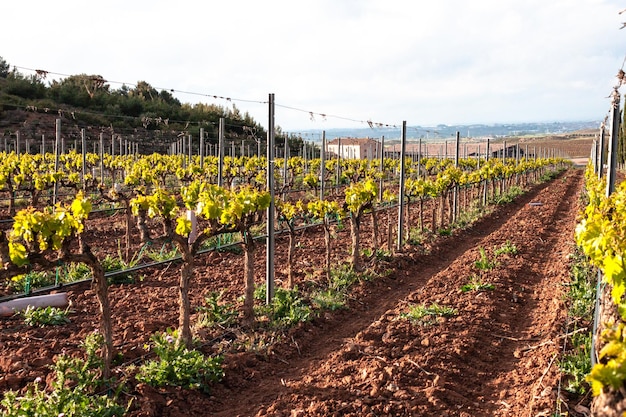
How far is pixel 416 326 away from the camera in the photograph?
7512 millimetres

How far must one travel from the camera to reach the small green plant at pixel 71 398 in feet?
15.1

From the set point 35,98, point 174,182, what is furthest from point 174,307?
point 35,98

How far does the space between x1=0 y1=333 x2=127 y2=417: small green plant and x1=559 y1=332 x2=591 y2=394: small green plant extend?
4134 mm

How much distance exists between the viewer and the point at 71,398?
478 centimetres

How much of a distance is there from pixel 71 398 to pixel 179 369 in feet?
3.78

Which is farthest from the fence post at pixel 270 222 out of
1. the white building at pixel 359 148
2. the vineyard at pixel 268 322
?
the white building at pixel 359 148

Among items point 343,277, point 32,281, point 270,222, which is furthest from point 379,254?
point 32,281

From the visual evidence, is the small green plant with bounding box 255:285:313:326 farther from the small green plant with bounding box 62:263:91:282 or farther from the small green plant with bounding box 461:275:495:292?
the small green plant with bounding box 62:263:91:282

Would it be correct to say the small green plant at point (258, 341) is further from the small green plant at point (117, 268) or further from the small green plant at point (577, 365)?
the small green plant at point (117, 268)

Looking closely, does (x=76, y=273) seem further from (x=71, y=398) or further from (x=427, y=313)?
(x=427, y=313)

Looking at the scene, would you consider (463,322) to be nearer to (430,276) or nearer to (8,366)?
(430,276)

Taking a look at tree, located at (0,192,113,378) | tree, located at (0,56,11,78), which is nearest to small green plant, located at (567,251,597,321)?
tree, located at (0,192,113,378)

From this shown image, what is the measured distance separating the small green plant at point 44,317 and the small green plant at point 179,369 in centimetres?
211

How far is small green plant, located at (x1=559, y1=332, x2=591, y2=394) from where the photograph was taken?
214 inches
